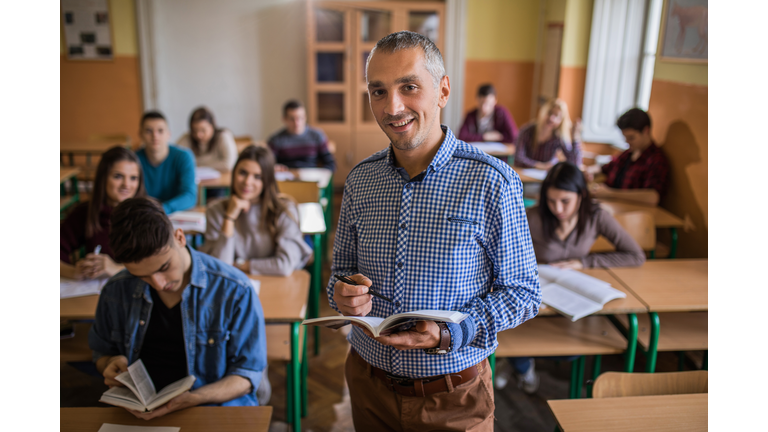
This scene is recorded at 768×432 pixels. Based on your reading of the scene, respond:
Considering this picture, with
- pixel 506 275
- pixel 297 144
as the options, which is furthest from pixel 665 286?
pixel 297 144

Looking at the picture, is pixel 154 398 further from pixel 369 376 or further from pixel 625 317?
pixel 625 317

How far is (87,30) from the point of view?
234 inches

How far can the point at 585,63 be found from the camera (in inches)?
211

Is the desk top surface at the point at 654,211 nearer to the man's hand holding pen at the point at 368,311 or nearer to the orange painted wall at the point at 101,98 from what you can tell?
the man's hand holding pen at the point at 368,311

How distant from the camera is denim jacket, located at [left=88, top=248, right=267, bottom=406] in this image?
1667mm

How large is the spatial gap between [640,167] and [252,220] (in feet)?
8.72

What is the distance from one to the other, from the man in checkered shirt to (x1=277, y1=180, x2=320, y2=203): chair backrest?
6.99 feet

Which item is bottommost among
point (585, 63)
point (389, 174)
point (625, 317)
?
point (625, 317)

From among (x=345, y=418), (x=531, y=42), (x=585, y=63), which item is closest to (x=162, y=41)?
(x=531, y=42)

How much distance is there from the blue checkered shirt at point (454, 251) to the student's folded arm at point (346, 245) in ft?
0.32

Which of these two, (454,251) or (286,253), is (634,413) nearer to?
(454,251)

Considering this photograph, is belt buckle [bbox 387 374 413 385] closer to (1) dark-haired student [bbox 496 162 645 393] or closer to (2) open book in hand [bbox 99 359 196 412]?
(2) open book in hand [bbox 99 359 196 412]
